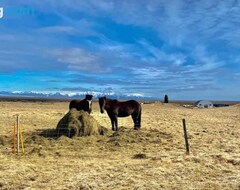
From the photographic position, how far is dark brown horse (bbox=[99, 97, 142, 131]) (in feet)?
62.0

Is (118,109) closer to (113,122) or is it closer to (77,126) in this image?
(113,122)

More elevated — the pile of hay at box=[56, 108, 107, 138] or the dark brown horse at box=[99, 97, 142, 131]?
the dark brown horse at box=[99, 97, 142, 131]

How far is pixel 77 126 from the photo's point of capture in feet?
51.4

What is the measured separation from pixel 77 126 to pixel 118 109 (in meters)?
4.15

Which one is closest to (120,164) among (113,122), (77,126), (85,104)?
(77,126)

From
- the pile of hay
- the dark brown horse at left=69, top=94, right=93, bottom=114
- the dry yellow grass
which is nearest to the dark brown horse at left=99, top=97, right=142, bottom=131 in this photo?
the dark brown horse at left=69, top=94, right=93, bottom=114

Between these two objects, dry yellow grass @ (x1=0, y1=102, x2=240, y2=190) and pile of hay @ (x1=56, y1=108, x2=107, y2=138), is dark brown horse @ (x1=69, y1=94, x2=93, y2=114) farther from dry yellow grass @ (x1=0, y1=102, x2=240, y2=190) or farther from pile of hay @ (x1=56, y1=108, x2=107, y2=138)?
Result: dry yellow grass @ (x1=0, y1=102, x2=240, y2=190)

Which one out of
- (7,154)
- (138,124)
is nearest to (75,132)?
(7,154)

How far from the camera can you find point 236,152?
41.7ft

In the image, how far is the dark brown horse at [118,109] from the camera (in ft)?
62.0

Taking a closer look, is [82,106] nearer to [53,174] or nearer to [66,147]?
[66,147]

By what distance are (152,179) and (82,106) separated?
523 inches

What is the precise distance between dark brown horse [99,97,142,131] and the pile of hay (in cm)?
246

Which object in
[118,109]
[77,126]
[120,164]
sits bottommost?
[120,164]
